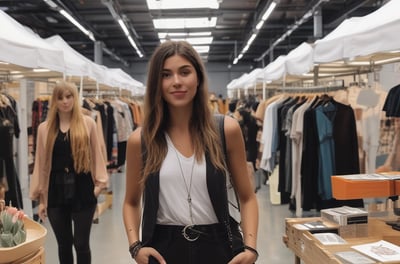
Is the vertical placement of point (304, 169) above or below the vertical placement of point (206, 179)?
below

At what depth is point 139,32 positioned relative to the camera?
18078 millimetres

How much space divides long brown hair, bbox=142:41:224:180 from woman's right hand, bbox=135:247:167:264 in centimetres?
24

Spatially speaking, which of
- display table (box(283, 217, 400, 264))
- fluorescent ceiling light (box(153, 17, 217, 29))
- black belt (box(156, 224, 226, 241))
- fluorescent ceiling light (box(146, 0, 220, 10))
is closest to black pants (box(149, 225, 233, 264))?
black belt (box(156, 224, 226, 241))

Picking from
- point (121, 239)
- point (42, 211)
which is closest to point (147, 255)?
point (42, 211)

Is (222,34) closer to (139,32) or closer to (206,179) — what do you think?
(139,32)

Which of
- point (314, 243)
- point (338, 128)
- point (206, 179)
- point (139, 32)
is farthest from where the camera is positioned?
point (139, 32)

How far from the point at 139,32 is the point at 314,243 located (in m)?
16.2

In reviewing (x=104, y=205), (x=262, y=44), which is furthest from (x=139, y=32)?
(x=104, y=205)

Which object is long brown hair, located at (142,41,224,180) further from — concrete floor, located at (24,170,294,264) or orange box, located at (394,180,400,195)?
concrete floor, located at (24,170,294,264)

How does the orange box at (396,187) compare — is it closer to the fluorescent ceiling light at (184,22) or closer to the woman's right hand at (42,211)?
the woman's right hand at (42,211)

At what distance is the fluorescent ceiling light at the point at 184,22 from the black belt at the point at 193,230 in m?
11.1

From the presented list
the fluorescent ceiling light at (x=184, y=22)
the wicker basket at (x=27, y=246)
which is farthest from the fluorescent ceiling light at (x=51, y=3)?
the wicker basket at (x=27, y=246)

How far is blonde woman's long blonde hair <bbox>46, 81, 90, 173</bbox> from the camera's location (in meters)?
3.38

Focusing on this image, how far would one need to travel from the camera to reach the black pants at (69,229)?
3.33 metres
